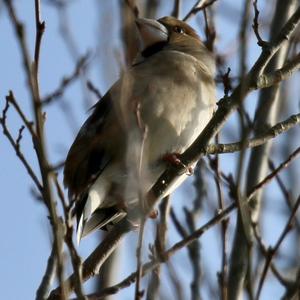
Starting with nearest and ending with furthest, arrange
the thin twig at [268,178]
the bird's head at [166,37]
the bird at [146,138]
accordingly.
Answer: the thin twig at [268,178]
the bird at [146,138]
the bird's head at [166,37]

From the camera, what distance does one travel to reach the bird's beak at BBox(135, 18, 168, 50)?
5.71 m

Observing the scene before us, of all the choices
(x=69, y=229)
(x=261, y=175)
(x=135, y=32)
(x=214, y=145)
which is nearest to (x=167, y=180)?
(x=214, y=145)

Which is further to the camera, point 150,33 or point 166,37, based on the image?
point 166,37

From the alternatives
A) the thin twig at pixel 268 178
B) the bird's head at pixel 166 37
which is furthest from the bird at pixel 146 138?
the thin twig at pixel 268 178

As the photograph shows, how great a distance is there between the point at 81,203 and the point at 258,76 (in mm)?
1443

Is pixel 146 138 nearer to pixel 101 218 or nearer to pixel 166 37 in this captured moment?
pixel 101 218

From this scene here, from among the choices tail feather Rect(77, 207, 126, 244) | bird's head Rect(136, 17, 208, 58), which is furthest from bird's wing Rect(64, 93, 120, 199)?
bird's head Rect(136, 17, 208, 58)

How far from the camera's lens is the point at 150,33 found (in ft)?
18.7

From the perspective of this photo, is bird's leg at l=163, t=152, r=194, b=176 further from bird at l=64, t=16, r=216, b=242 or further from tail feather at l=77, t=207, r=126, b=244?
tail feather at l=77, t=207, r=126, b=244

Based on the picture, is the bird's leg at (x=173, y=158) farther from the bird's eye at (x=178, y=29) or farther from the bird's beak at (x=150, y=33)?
the bird's eye at (x=178, y=29)

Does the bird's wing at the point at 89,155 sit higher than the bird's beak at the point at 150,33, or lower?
lower

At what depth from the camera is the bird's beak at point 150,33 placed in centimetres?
571

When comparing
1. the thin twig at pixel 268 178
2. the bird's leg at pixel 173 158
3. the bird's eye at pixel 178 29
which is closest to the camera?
the thin twig at pixel 268 178

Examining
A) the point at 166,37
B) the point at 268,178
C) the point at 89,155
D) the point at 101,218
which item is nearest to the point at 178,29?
the point at 166,37
